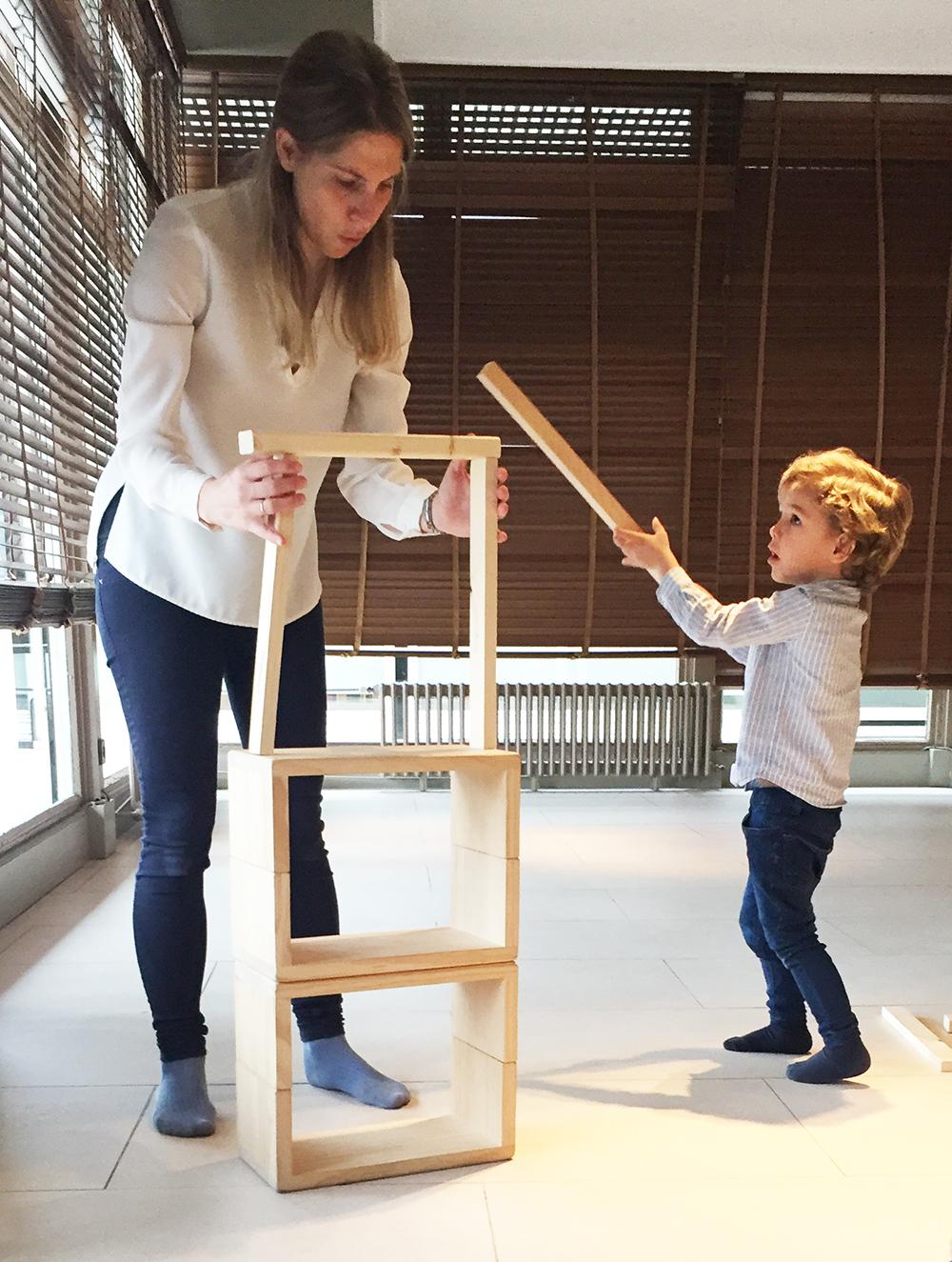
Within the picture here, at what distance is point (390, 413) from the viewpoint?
1.72 meters

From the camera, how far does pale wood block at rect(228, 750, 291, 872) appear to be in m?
1.42

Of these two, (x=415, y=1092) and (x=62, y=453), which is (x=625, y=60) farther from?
(x=415, y=1092)

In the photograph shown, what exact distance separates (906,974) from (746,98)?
308 centimetres

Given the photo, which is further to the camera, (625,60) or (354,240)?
(625,60)

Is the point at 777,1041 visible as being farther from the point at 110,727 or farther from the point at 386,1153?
the point at 110,727

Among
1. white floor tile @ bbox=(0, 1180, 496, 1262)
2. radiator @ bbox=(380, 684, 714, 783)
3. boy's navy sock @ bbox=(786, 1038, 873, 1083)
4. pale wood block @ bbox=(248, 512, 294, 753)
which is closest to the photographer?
white floor tile @ bbox=(0, 1180, 496, 1262)

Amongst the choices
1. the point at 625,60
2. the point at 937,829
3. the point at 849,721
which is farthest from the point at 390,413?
the point at 937,829

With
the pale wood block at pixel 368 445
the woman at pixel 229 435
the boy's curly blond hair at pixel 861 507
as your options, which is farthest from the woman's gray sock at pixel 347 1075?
the boy's curly blond hair at pixel 861 507

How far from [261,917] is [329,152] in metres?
0.93

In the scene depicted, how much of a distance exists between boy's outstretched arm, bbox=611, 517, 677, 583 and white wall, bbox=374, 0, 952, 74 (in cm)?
210

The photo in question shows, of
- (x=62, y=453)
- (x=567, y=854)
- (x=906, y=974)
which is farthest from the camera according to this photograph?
(x=567, y=854)

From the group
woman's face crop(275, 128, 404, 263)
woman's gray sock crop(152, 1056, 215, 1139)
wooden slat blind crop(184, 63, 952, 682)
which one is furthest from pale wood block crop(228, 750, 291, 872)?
wooden slat blind crop(184, 63, 952, 682)

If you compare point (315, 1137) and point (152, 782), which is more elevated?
point (152, 782)

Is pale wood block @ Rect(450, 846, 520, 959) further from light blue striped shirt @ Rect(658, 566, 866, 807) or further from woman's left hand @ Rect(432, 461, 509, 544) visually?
light blue striped shirt @ Rect(658, 566, 866, 807)
